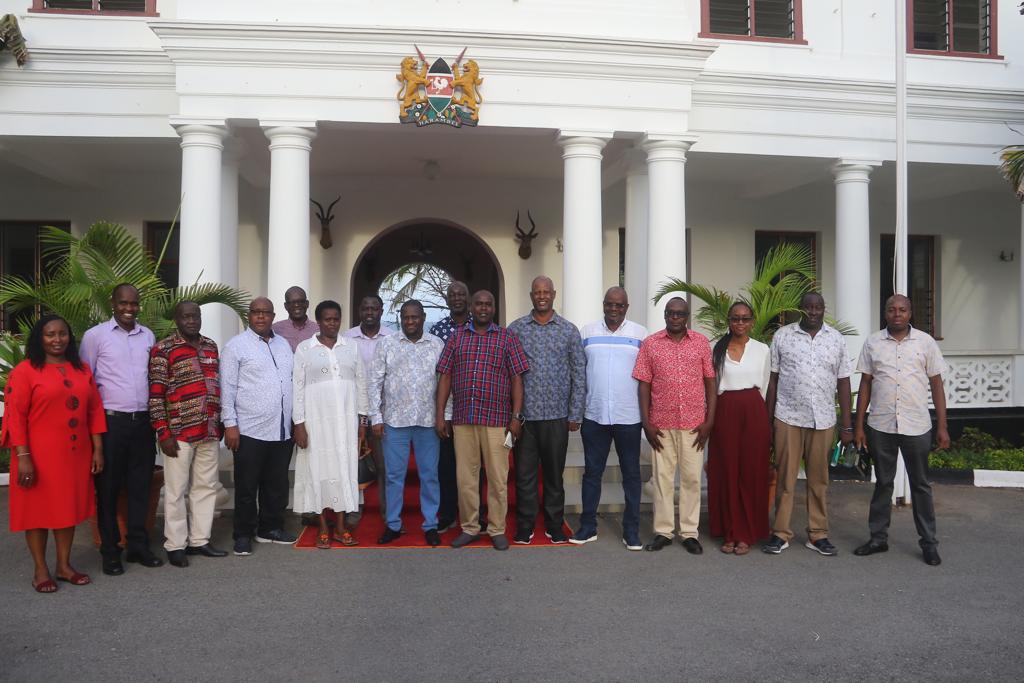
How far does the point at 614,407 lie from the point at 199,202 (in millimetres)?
4794

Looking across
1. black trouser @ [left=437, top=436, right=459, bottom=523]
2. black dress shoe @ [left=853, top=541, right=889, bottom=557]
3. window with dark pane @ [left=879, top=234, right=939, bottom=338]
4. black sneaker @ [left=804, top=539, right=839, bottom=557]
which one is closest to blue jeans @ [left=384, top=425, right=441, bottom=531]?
black trouser @ [left=437, top=436, right=459, bottom=523]

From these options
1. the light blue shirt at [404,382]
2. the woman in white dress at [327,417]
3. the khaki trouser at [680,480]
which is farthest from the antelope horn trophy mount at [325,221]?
the khaki trouser at [680,480]

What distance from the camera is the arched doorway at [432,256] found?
12547 millimetres

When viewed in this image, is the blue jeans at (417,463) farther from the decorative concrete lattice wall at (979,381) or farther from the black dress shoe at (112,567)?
the decorative concrete lattice wall at (979,381)

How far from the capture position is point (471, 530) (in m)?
6.06

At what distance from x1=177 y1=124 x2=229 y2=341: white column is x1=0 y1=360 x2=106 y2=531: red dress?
10.1 ft

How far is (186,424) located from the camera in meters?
5.52

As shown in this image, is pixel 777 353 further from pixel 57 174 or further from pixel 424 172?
pixel 57 174

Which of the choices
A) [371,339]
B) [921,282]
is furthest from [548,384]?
[921,282]

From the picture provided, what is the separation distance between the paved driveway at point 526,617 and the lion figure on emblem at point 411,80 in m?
4.40

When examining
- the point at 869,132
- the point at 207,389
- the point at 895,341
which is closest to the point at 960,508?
the point at 895,341

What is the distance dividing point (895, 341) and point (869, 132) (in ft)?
17.1

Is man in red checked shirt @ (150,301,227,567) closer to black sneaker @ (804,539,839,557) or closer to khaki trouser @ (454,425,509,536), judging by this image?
khaki trouser @ (454,425,509,536)

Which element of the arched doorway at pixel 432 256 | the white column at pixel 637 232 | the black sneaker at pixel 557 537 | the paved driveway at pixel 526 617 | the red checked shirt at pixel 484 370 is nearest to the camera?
the paved driveway at pixel 526 617
